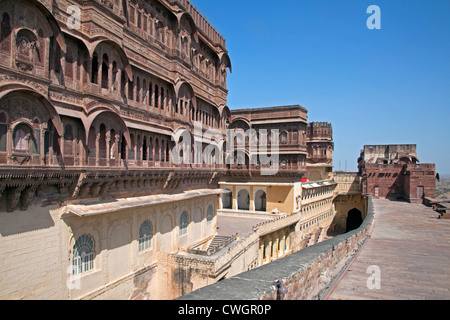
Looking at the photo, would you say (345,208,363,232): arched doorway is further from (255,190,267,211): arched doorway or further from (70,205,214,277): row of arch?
(70,205,214,277): row of arch

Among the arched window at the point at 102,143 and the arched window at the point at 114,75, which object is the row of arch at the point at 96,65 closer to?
the arched window at the point at 114,75

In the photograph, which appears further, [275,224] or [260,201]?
[260,201]

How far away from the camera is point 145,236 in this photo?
1574 cm

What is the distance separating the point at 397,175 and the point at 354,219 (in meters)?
10.4

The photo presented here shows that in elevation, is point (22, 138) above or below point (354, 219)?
above

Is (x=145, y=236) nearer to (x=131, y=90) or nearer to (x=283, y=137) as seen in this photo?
(x=131, y=90)

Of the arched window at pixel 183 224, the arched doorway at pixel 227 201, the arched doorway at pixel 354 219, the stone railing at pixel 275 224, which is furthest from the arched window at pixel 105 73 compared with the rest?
the arched doorway at pixel 354 219

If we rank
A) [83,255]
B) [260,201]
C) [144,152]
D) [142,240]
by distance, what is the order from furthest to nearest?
[260,201] → [144,152] → [142,240] → [83,255]

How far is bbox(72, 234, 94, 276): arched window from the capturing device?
1167 centimetres

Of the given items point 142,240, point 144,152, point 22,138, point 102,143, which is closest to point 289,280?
point 22,138

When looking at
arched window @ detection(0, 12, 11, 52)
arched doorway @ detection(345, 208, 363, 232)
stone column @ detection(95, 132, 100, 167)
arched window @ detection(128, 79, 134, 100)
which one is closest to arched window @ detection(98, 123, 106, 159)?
stone column @ detection(95, 132, 100, 167)

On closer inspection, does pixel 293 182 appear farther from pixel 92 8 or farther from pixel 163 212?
pixel 92 8

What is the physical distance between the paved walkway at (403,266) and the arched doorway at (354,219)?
1127 inches

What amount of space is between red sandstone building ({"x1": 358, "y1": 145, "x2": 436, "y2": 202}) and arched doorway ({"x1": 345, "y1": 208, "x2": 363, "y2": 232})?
711 cm
